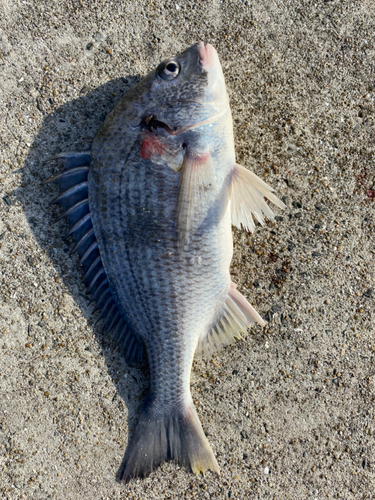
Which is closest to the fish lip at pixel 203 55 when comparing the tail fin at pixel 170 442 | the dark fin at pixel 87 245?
the dark fin at pixel 87 245

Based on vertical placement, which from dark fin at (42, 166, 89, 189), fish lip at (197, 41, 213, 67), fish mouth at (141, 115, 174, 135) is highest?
fish lip at (197, 41, 213, 67)

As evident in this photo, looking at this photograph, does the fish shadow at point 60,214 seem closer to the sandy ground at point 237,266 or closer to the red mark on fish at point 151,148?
the sandy ground at point 237,266

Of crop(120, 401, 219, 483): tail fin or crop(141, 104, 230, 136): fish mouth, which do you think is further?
crop(120, 401, 219, 483): tail fin

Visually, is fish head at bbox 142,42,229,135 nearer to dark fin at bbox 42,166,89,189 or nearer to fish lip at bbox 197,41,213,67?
fish lip at bbox 197,41,213,67

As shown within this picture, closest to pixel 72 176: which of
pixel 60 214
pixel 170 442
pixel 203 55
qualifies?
pixel 60 214

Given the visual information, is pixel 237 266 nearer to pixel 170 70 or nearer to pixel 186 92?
pixel 186 92

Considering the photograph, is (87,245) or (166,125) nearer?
(166,125)

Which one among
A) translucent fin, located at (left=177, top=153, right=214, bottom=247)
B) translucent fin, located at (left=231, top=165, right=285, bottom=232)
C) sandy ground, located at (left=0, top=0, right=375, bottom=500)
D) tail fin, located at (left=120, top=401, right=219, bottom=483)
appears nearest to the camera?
translucent fin, located at (left=177, top=153, right=214, bottom=247)

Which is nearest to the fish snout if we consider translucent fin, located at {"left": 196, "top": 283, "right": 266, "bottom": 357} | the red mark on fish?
the red mark on fish

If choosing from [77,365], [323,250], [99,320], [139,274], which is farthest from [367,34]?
[77,365]
